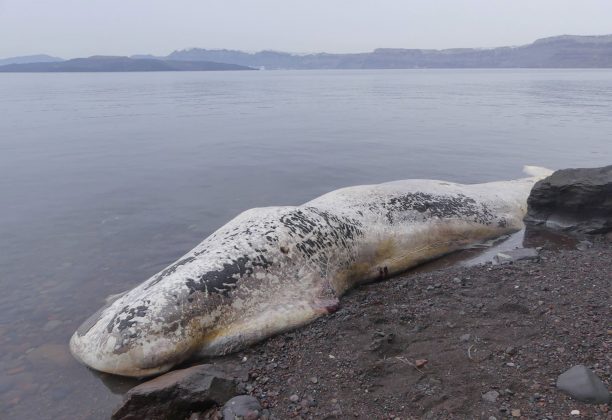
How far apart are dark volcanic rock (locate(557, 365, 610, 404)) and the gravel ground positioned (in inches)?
2.5

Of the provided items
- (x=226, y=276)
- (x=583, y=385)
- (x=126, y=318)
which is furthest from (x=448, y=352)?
(x=126, y=318)

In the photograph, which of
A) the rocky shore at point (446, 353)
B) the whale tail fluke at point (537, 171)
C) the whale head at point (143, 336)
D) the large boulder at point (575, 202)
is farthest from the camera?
the whale tail fluke at point (537, 171)

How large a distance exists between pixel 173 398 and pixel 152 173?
32.9ft

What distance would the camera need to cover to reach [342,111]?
27984 millimetres

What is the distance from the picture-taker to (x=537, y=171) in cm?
1295

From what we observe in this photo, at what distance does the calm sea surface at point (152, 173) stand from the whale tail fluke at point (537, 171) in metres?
0.42

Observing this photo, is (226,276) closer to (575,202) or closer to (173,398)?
(173,398)

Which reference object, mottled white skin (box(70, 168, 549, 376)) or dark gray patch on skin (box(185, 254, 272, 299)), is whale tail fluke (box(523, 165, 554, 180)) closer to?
mottled white skin (box(70, 168, 549, 376))

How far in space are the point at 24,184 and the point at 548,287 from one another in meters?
11.8

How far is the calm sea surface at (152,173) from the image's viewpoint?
5.83m

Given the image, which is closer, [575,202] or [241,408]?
[241,408]

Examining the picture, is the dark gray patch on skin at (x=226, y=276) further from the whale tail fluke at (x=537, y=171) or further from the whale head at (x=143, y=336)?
the whale tail fluke at (x=537, y=171)

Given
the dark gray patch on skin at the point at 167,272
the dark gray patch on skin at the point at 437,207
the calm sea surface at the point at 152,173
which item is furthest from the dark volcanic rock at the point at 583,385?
the dark gray patch on skin at the point at 437,207

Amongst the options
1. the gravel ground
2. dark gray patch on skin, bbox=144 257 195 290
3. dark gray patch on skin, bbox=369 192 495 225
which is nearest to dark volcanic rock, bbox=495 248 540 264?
the gravel ground
